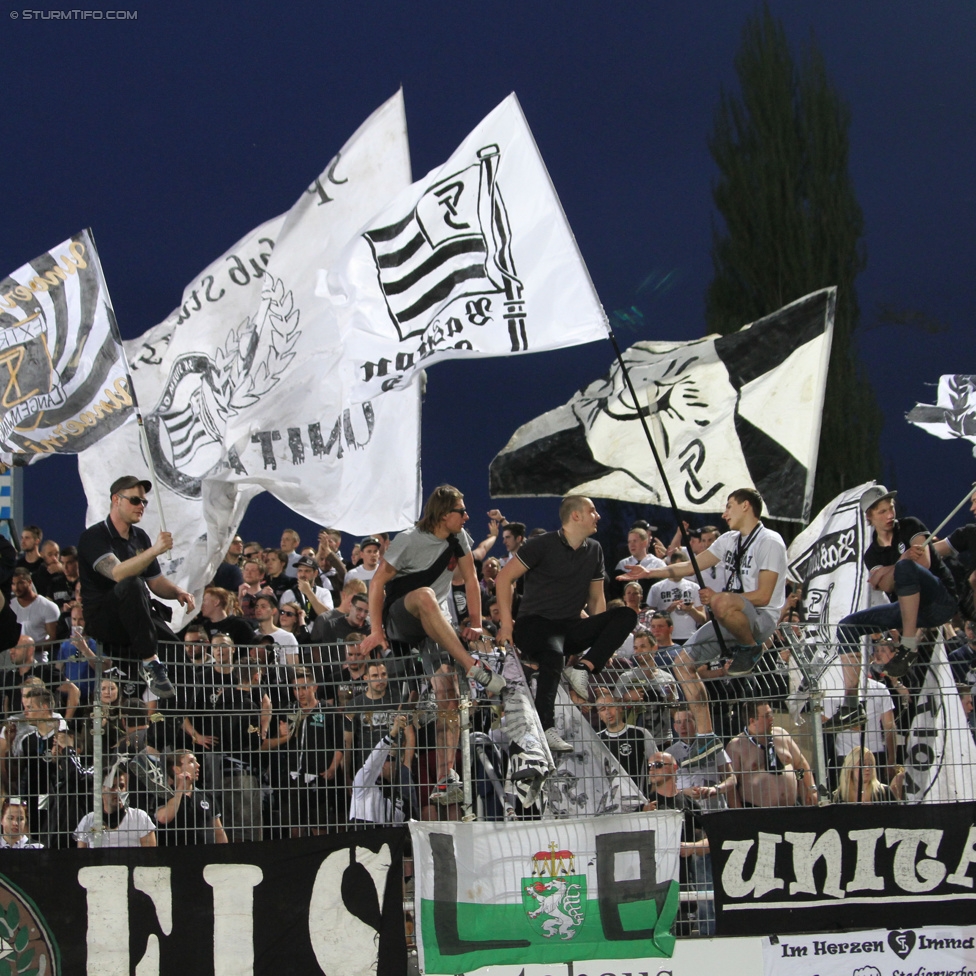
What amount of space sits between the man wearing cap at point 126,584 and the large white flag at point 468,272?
252cm

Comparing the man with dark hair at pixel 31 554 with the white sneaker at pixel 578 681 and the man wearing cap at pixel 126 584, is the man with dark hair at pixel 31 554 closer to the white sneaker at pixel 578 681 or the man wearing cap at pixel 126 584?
the man wearing cap at pixel 126 584

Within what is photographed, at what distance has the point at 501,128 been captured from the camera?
10312 millimetres

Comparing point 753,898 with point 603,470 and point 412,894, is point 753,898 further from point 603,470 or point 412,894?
point 603,470

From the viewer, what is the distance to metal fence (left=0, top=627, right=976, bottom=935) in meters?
7.26

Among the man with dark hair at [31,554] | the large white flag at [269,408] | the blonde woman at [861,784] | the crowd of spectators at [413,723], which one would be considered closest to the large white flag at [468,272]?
the large white flag at [269,408]

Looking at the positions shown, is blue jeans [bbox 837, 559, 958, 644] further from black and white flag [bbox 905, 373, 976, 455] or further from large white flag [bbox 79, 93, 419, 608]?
black and white flag [bbox 905, 373, 976, 455]

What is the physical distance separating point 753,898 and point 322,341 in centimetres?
545

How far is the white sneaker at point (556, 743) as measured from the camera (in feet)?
25.6

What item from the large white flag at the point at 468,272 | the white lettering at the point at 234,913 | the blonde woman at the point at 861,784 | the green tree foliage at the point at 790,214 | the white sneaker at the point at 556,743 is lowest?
the white lettering at the point at 234,913

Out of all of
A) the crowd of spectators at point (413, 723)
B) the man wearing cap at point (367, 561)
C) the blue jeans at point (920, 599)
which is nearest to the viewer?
the crowd of spectators at point (413, 723)

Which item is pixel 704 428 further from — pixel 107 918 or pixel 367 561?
pixel 107 918

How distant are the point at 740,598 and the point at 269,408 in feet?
13.9

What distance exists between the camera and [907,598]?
8.45 meters

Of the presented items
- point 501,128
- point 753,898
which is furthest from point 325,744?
point 501,128
